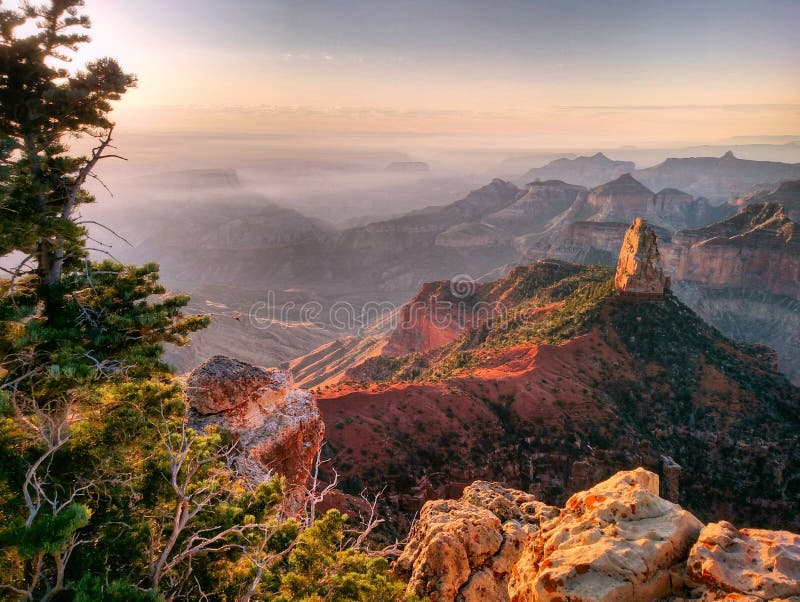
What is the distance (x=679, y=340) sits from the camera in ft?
158

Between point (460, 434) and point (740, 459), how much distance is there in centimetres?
2345

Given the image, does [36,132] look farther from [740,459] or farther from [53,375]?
[740,459]

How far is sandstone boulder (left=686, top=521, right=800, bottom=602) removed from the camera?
6590 millimetres

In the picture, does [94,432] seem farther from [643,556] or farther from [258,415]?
[643,556]

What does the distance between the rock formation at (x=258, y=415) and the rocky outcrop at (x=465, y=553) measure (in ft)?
22.7

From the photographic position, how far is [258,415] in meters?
21.4

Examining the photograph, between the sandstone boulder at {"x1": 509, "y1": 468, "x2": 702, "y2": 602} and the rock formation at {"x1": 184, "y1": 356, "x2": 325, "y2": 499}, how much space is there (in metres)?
13.0

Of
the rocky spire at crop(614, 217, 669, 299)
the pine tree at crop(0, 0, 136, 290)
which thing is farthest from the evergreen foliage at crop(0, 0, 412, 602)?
the rocky spire at crop(614, 217, 669, 299)

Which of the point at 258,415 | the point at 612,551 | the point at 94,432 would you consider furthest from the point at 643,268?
the point at 94,432

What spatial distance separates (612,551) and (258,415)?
17.0 meters

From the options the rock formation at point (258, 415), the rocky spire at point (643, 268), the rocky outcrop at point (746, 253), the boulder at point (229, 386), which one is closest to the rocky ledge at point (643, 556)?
the rock formation at point (258, 415)

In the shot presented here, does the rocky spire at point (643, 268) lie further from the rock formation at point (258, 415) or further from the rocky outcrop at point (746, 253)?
the rocky outcrop at point (746, 253)

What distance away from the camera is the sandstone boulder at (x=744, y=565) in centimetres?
659

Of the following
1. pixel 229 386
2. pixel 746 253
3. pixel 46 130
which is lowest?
pixel 229 386
